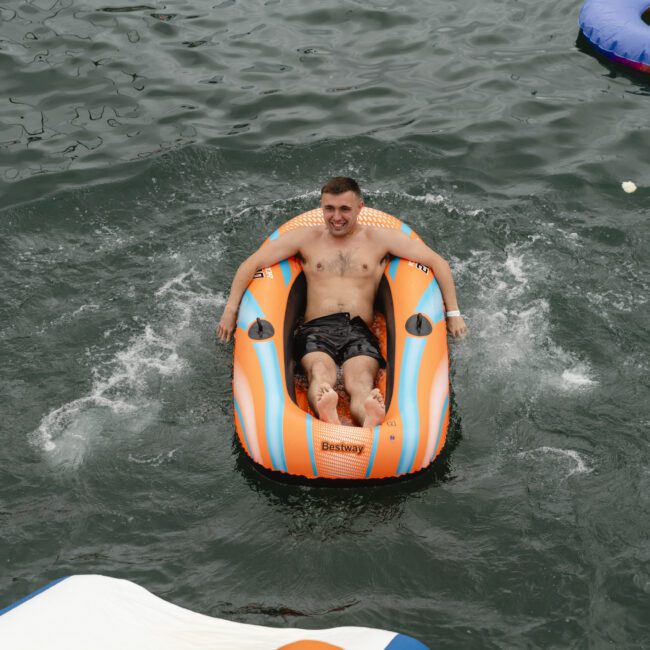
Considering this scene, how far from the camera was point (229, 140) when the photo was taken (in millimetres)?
8773

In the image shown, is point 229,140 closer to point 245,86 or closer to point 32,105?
point 245,86

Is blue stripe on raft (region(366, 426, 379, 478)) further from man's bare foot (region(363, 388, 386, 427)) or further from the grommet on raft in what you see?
the grommet on raft

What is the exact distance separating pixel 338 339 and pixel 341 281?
502mm

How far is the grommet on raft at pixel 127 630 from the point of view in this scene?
337cm

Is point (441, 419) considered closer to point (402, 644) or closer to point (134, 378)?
point (402, 644)

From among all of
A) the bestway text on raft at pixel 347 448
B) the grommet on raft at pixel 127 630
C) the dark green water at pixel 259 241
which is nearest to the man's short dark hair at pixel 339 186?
the dark green water at pixel 259 241

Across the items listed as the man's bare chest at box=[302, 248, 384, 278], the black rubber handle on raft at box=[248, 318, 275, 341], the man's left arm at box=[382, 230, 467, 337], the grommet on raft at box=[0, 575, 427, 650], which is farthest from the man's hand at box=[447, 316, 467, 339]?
the grommet on raft at box=[0, 575, 427, 650]

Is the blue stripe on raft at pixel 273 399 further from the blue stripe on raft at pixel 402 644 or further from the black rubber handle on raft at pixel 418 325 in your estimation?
the blue stripe on raft at pixel 402 644

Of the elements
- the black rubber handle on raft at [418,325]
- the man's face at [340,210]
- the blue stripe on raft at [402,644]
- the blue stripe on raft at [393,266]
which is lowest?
the blue stripe on raft at [402,644]

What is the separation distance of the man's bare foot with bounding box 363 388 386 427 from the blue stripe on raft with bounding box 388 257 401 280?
1.36 metres

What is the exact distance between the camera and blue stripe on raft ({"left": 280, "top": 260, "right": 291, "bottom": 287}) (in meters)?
6.18

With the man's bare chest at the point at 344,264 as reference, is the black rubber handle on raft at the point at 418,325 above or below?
below

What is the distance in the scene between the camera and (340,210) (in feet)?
19.4

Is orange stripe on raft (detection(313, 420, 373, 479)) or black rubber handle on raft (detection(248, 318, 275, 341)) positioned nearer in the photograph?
orange stripe on raft (detection(313, 420, 373, 479))
